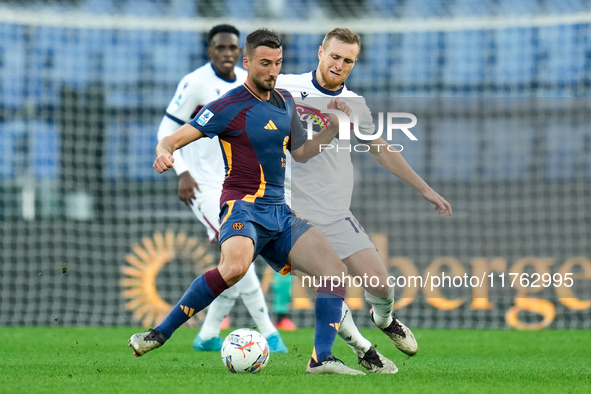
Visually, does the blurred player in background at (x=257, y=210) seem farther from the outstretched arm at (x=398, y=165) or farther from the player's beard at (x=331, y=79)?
the outstretched arm at (x=398, y=165)

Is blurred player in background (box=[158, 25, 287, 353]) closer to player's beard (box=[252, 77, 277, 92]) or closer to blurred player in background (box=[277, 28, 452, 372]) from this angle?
blurred player in background (box=[277, 28, 452, 372])

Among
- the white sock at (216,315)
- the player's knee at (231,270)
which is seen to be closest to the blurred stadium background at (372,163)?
the white sock at (216,315)

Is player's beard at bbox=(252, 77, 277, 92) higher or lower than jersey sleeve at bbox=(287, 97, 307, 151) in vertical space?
higher

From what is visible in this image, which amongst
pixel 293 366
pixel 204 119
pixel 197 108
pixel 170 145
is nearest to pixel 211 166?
pixel 197 108

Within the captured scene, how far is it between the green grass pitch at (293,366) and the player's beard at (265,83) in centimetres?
161

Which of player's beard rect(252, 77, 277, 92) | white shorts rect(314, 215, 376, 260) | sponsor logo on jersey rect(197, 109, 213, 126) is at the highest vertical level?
player's beard rect(252, 77, 277, 92)

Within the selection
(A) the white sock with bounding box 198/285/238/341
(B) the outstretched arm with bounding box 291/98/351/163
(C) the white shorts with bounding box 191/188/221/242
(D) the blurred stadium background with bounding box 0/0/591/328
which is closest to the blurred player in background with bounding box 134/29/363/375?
(B) the outstretched arm with bounding box 291/98/351/163

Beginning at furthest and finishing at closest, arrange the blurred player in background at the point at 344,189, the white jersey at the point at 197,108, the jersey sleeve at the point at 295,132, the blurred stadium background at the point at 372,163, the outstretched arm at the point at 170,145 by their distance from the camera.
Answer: the blurred stadium background at the point at 372,163, the white jersey at the point at 197,108, the blurred player in background at the point at 344,189, the jersey sleeve at the point at 295,132, the outstretched arm at the point at 170,145

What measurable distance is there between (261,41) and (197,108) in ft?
7.24

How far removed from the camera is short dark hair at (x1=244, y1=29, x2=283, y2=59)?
5.05m

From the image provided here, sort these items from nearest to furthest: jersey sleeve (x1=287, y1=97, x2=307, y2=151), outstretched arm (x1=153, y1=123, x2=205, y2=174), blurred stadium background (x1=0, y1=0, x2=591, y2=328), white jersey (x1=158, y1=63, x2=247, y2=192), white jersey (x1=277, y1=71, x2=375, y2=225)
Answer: outstretched arm (x1=153, y1=123, x2=205, y2=174) < jersey sleeve (x1=287, y1=97, x2=307, y2=151) < white jersey (x1=277, y1=71, x2=375, y2=225) < white jersey (x1=158, y1=63, x2=247, y2=192) < blurred stadium background (x1=0, y1=0, x2=591, y2=328)

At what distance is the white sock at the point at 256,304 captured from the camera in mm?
6891

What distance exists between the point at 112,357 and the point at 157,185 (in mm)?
6109

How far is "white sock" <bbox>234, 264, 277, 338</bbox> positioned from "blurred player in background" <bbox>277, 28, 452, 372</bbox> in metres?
1.34
